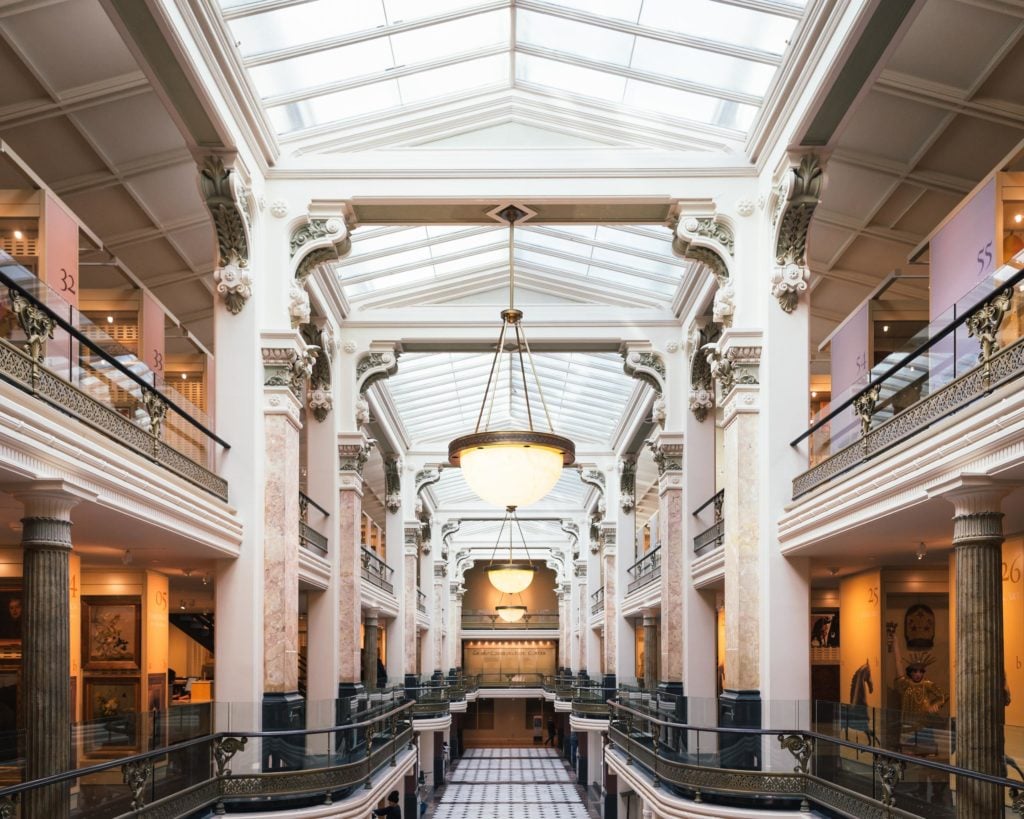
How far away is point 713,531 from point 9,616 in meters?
8.92

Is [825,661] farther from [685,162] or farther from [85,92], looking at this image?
[85,92]

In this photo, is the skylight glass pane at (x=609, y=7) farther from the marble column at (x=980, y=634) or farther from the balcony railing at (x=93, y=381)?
the marble column at (x=980, y=634)

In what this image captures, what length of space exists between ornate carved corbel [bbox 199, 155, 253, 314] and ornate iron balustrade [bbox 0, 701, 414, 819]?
4.45 metres

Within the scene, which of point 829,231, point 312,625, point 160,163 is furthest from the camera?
point 312,625

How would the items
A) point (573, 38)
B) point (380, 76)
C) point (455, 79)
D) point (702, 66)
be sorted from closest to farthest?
point (702, 66) < point (573, 38) < point (380, 76) < point (455, 79)

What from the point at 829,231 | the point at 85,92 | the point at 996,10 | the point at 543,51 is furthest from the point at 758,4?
the point at 85,92

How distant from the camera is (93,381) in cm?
848

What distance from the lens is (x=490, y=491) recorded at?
10.3 metres

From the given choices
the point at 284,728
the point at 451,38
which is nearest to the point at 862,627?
the point at 284,728

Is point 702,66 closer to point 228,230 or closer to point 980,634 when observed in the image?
Result: point 228,230

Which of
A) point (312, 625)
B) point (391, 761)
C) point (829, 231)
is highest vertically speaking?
point (829, 231)

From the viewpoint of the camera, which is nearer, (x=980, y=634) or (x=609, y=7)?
(x=980, y=634)

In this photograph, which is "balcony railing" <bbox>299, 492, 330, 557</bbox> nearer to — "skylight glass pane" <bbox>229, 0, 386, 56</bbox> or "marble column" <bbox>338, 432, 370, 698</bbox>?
"marble column" <bbox>338, 432, 370, 698</bbox>

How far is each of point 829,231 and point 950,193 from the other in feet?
5.55
